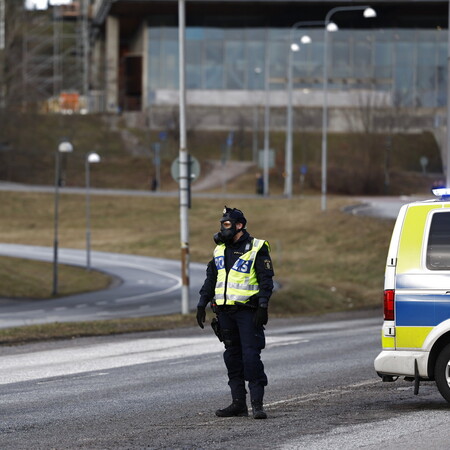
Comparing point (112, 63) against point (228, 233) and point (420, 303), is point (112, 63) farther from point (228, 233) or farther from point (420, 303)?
point (228, 233)

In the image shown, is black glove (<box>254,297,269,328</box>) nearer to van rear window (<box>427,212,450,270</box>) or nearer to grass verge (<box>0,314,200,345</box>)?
van rear window (<box>427,212,450,270</box>)

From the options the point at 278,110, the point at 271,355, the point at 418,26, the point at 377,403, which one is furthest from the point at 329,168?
the point at 377,403

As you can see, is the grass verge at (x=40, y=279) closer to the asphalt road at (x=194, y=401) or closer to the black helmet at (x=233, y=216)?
the asphalt road at (x=194, y=401)

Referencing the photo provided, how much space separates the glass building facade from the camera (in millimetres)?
101500

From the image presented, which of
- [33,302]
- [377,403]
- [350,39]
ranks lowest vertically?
[33,302]

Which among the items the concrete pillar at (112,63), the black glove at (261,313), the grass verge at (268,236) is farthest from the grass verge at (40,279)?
the concrete pillar at (112,63)

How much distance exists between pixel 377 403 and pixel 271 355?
634cm

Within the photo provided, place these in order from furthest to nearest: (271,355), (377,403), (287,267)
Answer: (287,267)
(271,355)
(377,403)

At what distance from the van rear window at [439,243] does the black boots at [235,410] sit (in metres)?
2.08

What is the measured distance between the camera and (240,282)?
1129 cm

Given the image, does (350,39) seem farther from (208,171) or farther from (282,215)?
(282,215)

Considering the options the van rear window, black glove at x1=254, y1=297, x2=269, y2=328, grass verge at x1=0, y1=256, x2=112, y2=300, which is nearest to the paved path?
grass verge at x1=0, y1=256, x2=112, y2=300

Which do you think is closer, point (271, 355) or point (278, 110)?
point (271, 355)

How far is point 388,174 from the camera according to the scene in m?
86.6
